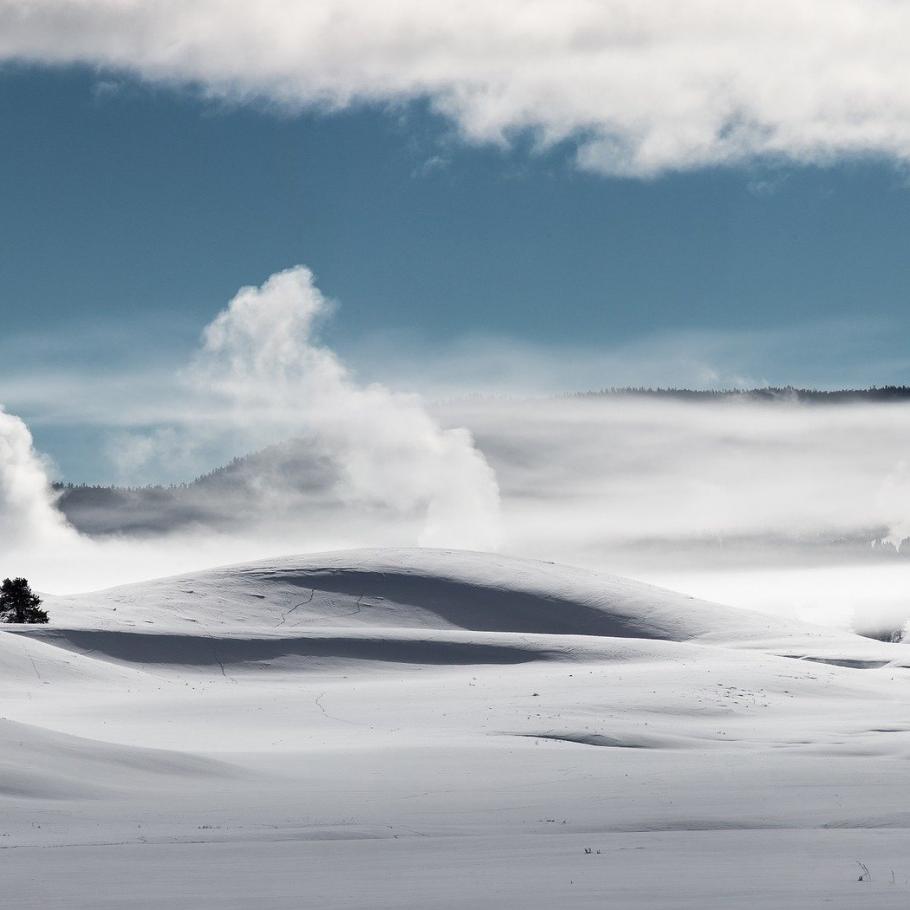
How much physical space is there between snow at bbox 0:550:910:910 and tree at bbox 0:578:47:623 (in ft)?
3.44

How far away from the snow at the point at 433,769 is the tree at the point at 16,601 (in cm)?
105

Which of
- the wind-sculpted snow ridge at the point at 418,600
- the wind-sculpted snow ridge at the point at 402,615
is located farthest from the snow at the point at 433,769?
the wind-sculpted snow ridge at the point at 418,600

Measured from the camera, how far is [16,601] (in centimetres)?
6200

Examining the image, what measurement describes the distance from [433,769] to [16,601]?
3982 centimetres

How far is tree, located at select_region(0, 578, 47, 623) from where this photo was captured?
201 ft

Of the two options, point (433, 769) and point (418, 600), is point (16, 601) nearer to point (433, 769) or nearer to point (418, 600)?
point (418, 600)

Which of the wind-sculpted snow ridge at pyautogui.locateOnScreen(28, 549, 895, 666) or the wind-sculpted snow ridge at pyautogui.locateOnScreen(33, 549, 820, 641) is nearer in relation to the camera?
the wind-sculpted snow ridge at pyautogui.locateOnScreen(28, 549, 895, 666)

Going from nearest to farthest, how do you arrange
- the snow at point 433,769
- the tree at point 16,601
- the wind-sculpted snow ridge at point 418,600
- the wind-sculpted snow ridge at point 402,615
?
1. the snow at point 433,769
2. the wind-sculpted snow ridge at point 402,615
3. the tree at point 16,601
4. the wind-sculpted snow ridge at point 418,600

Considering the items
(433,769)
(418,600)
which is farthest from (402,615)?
(433,769)

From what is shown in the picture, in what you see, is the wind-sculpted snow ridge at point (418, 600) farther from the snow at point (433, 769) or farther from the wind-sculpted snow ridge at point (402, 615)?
the snow at point (433, 769)

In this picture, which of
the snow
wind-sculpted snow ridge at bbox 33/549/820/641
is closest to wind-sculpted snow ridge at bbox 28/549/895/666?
wind-sculpted snow ridge at bbox 33/549/820/641

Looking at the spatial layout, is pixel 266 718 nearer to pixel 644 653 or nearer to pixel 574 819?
pixel 574 819

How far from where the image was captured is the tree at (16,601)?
6141 cm

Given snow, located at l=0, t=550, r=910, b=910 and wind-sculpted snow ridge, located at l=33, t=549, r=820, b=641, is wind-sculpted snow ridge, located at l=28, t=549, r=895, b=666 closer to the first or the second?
wind-sculpted snow ridge, located at l=33, t=549, r=820, b=641
